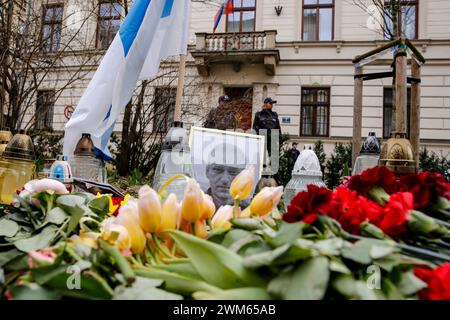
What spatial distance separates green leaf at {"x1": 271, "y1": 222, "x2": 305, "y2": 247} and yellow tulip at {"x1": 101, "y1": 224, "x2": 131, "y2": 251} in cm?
24

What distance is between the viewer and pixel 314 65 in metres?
14.8

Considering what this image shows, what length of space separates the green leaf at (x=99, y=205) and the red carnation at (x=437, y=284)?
29.2 inches

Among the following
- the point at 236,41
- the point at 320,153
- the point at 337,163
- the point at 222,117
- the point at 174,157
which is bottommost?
the point at 174,157

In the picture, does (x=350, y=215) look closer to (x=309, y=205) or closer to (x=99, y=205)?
(x=309, y=205)

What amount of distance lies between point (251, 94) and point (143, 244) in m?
14.8

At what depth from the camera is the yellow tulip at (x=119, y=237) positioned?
0.61 meters

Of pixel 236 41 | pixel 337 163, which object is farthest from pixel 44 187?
pixel 236 41

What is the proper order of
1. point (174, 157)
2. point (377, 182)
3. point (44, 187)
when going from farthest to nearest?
point (174, 157) → point (44, 187) → point (377, 182)

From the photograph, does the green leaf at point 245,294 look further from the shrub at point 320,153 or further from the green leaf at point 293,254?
the shrub at point 320,153

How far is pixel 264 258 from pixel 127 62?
2161 mm

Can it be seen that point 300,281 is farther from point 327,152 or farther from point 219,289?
point 327,152

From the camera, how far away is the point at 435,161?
1222cm

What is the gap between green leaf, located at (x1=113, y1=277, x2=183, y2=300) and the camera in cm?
48

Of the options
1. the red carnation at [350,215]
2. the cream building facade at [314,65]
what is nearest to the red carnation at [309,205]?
the red carnation at [350,215]
